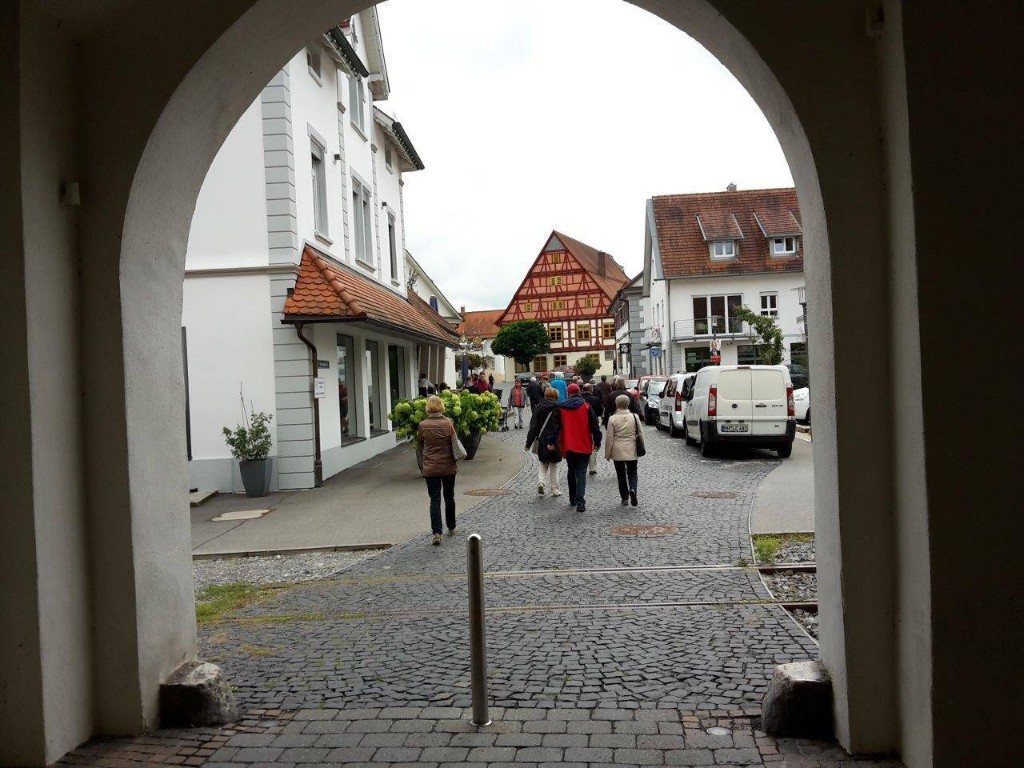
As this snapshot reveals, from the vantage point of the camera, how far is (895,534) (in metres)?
3.77

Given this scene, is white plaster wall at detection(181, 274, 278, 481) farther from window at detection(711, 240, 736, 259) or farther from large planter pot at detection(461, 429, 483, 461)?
window at detection(711, 240, 736, 259)

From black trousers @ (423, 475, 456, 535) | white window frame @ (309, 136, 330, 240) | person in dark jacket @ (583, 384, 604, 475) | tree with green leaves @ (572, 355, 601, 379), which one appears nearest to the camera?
black trousers @ (423, 475, 456, 535)

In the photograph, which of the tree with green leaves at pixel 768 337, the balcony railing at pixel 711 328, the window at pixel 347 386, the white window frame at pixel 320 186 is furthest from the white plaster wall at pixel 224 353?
the balcony railing at pixel 711 328

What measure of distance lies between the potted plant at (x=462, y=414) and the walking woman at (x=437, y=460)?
545 cm

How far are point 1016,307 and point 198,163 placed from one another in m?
4.05

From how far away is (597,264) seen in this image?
97.4 meters

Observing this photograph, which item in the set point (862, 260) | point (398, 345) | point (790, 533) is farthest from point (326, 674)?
point (398, 345)

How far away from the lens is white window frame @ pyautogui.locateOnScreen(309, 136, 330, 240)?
55.3 ft

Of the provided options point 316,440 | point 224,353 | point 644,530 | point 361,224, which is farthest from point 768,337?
point 644,530

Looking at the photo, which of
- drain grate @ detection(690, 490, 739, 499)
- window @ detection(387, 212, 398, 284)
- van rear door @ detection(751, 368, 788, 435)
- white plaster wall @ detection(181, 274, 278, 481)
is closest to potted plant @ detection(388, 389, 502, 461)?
white plaster wall @ detection(181, 274, 278, 481)

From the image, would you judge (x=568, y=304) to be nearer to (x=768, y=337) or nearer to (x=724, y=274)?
(x=724, y=274)

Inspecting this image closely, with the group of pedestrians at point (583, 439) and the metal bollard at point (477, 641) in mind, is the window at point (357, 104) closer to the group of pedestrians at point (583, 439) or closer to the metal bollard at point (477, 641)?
the group of pedestrians at point (583, 439)

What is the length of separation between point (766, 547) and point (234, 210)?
10.6m

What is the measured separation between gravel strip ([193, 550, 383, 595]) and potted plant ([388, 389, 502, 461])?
6021 mm
